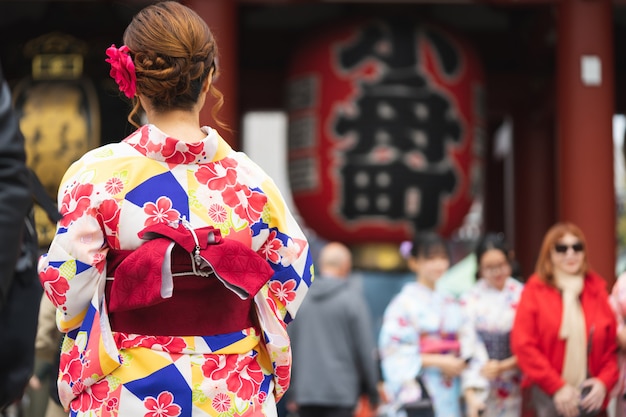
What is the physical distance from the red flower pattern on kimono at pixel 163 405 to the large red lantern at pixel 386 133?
24.3ft

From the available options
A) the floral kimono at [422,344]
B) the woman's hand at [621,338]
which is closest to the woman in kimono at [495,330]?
the floral kimono at [422,344]

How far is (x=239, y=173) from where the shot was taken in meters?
2.68

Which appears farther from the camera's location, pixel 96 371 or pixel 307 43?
pixel 307 43

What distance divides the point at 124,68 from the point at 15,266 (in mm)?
595

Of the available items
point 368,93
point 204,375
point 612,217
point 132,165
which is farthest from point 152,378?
point 368,93

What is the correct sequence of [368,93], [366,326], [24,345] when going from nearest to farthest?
1. [24,345]
2. [366,326]
3. [368,93]

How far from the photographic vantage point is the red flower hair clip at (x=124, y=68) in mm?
2576

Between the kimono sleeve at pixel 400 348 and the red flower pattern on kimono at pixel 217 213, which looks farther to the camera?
the kimono sleeve at pixel 400 348

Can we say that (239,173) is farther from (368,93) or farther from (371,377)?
(368,93)

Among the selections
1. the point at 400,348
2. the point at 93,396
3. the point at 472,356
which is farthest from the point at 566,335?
the point at 93,396

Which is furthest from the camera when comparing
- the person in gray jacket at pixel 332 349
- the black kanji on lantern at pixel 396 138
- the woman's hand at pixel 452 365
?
the black kanji on lantern at pixel 396 138

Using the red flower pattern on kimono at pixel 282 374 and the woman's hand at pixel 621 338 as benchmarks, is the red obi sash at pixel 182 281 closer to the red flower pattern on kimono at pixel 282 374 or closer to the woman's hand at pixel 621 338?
the red flower pattern on kimono at pixel 282 374

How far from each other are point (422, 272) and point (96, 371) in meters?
3.56

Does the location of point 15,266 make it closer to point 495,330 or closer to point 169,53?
point 169,53
